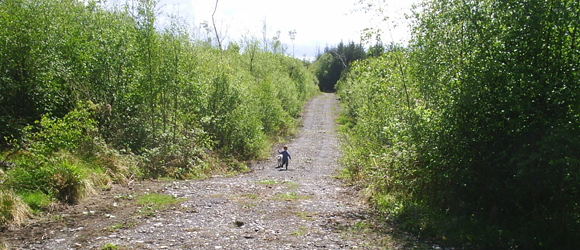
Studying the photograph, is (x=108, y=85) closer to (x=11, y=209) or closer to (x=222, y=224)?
(x=11, y=209)

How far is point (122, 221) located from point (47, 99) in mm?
7929

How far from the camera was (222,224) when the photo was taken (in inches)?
302

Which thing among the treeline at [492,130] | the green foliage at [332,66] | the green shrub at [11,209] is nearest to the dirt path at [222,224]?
the green shrub at [11,209]

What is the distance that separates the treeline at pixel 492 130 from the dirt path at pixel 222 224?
1.38 metres

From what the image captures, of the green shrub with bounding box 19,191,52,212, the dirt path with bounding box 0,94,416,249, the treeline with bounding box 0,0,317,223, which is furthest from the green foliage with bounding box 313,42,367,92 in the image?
the green shrub with bounding box 19,191,52,212

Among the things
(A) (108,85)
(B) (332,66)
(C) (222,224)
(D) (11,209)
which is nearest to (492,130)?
(C) (222,224)

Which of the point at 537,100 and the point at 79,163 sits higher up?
the point at 537,100

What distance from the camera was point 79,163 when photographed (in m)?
10.1

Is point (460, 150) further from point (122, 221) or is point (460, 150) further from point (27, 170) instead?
point (27, 170)

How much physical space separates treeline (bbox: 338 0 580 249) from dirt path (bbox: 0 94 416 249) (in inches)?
54.2

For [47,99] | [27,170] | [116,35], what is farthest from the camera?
[116,35]

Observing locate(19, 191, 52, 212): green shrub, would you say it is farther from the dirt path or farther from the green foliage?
the green foliage

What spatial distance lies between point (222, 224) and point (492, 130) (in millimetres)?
5686

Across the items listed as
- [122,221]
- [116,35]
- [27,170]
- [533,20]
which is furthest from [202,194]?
[533,20]
